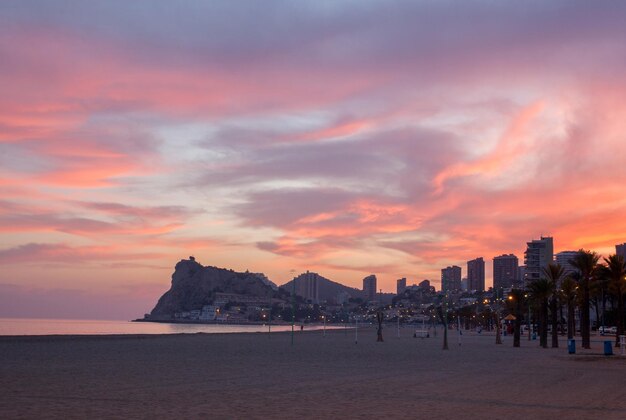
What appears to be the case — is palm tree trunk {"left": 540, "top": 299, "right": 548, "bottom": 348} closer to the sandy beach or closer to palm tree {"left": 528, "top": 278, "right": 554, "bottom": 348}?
palm tree {"left": 528, "top": 278, "right": 554, "bottom": 348}

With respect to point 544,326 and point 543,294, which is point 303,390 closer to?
point 544,326

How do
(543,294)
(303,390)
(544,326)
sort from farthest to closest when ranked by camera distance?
(543,294)
(544,326)
(303,390)

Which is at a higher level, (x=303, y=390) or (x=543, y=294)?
(x=543, y=294)

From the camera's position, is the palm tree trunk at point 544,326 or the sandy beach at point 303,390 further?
the palm tree trunk at point 544,326

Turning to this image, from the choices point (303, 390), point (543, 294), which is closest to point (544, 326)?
point (543, 294)

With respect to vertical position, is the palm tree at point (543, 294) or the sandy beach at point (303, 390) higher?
the palm tree at point (543, 294)

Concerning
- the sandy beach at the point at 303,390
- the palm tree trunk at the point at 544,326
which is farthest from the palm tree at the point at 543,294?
the sandy beach at the point at 303,390

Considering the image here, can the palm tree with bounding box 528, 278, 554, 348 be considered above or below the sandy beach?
above

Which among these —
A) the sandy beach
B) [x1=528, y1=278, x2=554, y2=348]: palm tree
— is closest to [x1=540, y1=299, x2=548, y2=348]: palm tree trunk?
[x1=528, y1=278, x2=554, y2=348]: palm tree

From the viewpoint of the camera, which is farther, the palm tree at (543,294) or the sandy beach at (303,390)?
Result: the palm tree at (543,294)

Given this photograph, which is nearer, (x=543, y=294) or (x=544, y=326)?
(x=544, y=326)

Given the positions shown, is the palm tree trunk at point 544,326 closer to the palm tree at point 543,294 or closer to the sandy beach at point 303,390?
the palm tree at point 543,294

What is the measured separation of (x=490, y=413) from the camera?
55.2 feet

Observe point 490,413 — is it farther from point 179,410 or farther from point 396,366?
point 396,366
